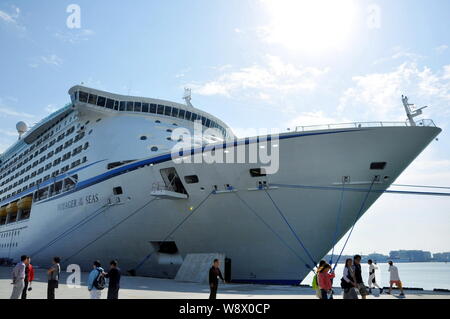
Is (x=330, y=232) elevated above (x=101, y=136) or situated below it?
below

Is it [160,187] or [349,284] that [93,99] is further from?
[349,284]

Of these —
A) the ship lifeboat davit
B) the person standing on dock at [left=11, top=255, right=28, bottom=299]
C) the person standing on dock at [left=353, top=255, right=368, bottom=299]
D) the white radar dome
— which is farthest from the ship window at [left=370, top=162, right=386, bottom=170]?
the white radar dome

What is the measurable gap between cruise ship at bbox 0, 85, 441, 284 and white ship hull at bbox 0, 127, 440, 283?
4 centimetres

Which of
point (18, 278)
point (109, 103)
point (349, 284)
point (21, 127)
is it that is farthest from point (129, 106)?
point (21, 127)

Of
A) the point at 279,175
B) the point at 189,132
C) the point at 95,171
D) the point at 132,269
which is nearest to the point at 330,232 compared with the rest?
the point at 279,175

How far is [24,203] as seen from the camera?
2750cm

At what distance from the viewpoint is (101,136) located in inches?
777

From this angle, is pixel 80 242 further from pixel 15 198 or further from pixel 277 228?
pixel 15 198

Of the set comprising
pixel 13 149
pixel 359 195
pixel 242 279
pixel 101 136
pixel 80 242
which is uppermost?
pixel 13 149

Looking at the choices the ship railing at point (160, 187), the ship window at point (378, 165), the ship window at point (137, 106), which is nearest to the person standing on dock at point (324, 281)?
the ship window at point (378, 165)

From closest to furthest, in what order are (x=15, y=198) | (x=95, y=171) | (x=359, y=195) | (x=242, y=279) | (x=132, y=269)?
1. (x=359, y=195)
2. (x=242, y=279)
3. (x=132, y=269)
4. (x=95, y=171)
5. (x=15, y=198)

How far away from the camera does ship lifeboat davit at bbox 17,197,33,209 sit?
26.9 meters

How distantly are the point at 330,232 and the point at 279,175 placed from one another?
8.71ft

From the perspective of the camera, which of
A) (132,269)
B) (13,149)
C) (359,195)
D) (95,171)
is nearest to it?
(359,195)
